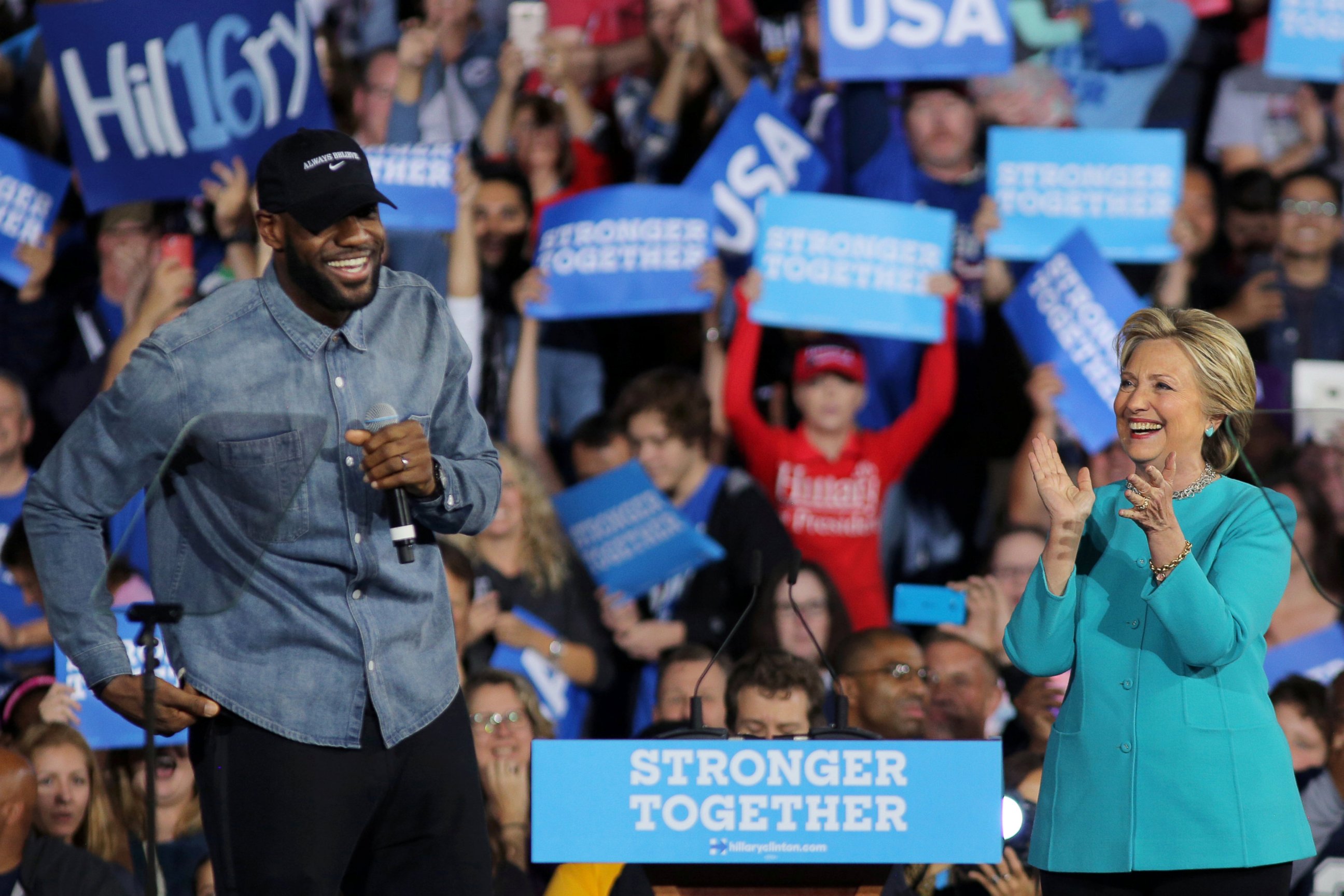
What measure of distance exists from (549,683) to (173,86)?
219 cm

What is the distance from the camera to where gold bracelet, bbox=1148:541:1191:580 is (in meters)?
2.02

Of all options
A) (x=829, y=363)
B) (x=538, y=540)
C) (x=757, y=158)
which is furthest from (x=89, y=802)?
(x=757, y=158)

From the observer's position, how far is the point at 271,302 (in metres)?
2.16

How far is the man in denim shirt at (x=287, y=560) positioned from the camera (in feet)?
6.74

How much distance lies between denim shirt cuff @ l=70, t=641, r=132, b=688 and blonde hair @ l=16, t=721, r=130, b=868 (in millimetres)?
2019

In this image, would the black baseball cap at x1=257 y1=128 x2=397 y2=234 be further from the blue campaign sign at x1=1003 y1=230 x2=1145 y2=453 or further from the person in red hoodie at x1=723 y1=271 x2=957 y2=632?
the blue campaign sign at x1=1003 y1=230 x2=1145 y2=453

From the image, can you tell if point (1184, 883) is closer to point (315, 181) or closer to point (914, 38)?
point (315, 181)

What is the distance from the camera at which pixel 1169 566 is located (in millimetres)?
2041

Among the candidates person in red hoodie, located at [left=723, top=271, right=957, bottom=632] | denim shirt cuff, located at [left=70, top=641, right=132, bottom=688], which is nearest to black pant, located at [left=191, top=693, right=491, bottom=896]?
denim shirt cuff, located at [left=70, top=641, right=132, bottom=688]

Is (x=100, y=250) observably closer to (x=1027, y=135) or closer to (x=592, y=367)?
(x=592, y=367)

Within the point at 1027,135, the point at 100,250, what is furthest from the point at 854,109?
the point at 100,250

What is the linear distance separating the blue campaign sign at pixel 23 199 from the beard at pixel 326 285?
329 cm

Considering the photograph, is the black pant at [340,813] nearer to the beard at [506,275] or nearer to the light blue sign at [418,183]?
the light blue sign at [418,183]

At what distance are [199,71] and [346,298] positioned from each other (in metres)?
2.97
